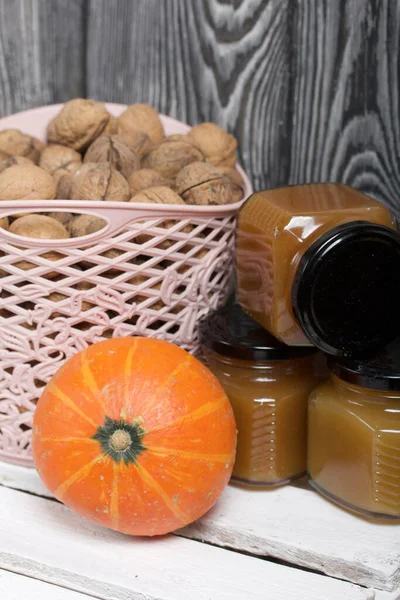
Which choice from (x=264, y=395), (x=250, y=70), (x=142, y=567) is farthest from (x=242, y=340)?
(x=250, y=70)

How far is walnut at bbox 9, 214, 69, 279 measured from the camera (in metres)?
0.90

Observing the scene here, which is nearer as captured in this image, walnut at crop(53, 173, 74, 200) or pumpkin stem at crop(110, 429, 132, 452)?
pumpkin stem at crop(110, 429, 132, 452)

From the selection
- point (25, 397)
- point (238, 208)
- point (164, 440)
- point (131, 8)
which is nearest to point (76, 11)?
point (131, 8)

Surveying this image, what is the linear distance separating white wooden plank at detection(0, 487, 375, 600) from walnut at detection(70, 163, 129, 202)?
1.24 feet

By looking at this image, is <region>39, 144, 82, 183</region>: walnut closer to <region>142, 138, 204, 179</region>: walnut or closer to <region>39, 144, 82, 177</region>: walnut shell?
<region>39, 144, 82, 177</region>: walnut shell

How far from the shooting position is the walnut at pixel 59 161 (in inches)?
41.9

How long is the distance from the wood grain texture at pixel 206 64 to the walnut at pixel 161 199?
34 cm

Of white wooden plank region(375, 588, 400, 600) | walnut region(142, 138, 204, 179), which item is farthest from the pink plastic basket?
white wooden plank region(375, 588, 400, 600)

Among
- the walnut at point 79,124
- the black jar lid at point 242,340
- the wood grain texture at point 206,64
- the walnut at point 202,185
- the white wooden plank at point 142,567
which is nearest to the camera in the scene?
the white wooden plank at point 142,567

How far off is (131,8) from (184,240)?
1.67 feet

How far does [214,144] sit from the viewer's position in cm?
112

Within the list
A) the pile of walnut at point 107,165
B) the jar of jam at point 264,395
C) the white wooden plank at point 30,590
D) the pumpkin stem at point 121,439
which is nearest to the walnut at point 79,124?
the pile of walnut at point 107,165

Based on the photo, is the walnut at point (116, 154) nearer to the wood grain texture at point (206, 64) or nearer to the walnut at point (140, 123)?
the walnut at point (140, 123)

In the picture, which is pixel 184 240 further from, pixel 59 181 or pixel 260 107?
pixel 260 107
